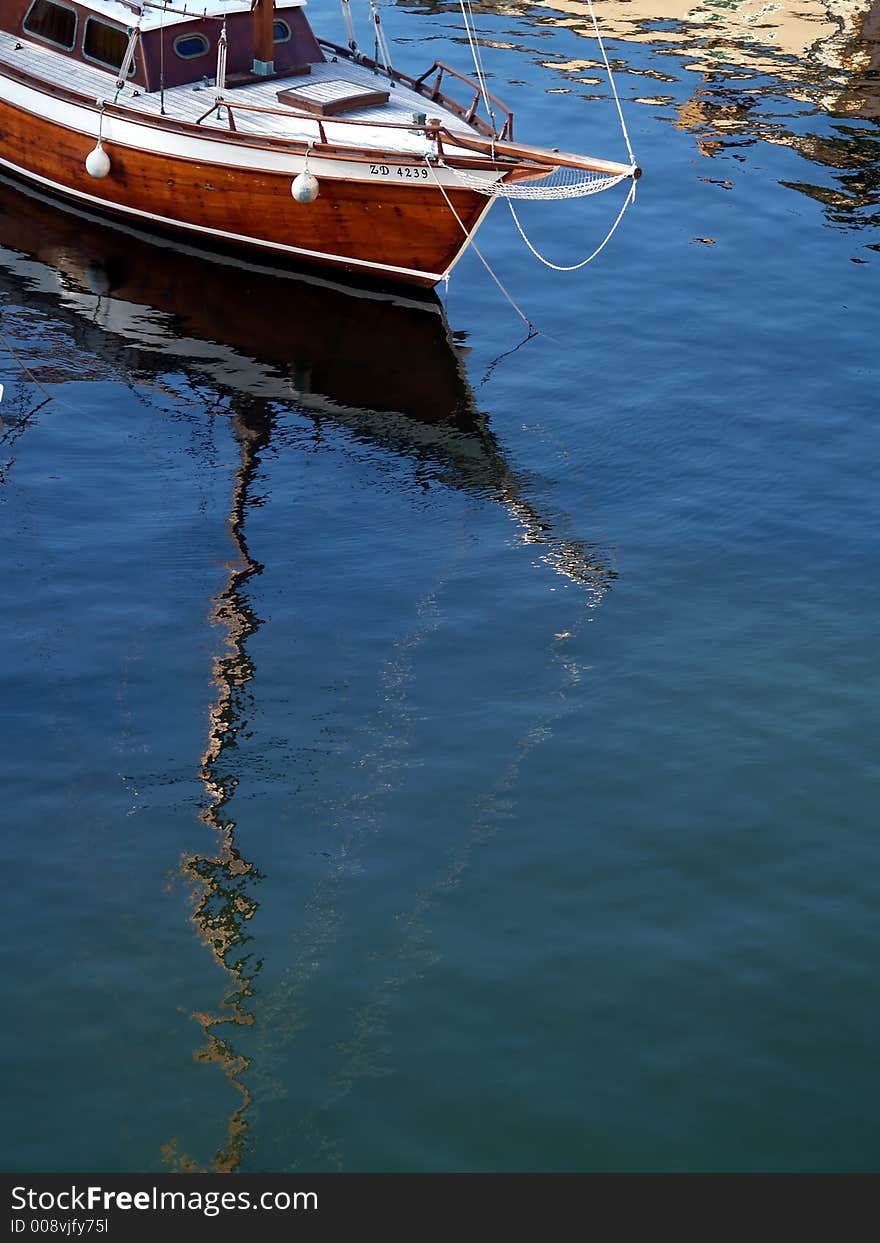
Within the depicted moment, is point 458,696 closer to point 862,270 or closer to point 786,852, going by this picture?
point 786,852

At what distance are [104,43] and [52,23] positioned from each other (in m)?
1.21

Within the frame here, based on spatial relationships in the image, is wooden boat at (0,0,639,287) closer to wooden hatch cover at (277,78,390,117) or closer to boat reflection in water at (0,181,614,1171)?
wooden hatch cover at (277,78,390,117)

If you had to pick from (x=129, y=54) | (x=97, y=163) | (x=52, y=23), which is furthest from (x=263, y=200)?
(x=52, y=23)

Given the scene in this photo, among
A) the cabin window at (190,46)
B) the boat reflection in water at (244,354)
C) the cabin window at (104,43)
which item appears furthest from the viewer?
the cabin window at (104,43)

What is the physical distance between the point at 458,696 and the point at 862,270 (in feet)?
42.2

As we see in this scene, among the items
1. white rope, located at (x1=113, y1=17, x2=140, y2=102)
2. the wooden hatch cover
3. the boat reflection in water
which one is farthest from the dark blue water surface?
the wooden hatch cover

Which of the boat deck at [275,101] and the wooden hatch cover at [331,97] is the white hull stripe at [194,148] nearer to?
the boat deck at [275,101]

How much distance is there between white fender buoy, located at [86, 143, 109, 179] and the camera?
2155 cm

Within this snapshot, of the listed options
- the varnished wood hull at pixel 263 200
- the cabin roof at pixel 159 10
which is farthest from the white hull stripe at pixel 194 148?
the cabin roof at pixel 159 10

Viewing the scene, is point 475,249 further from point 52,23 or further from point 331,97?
point 52,23

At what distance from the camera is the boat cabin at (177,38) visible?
21.9 meters

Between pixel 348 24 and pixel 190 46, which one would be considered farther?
pixel 348 24

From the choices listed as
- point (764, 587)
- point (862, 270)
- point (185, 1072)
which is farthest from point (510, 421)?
point (185, 1072)

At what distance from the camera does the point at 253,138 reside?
20359mm
